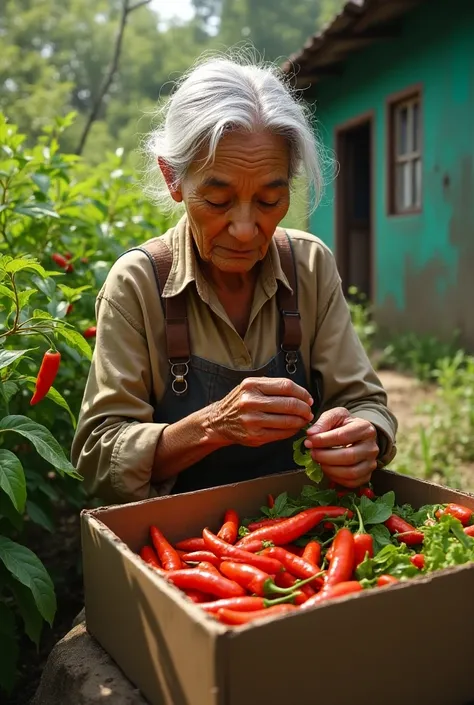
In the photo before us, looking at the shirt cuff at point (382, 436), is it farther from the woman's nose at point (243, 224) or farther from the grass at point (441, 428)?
the grass at point (441, 428)

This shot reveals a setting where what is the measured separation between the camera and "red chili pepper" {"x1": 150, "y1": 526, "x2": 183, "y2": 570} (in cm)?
167

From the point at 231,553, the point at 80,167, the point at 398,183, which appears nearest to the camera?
the point at 231,553

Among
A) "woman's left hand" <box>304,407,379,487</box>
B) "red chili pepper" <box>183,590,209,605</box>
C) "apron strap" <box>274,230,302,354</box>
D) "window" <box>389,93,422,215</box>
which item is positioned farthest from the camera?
"window" <box>389,93,422,215</box>

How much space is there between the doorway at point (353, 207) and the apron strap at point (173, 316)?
8.47 meters

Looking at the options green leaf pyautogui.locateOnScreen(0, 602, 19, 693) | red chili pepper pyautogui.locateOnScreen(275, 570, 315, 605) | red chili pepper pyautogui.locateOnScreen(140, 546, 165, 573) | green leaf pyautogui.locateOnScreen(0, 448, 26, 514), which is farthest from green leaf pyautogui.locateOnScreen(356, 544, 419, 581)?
green leaf pyautogui.locateOnScreen(0, 602, 19, 693)

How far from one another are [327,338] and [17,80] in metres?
32.0

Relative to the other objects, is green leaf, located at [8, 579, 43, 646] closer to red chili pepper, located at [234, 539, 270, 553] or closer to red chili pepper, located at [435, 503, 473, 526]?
red chili pepper, located at [234, 539, 270, 553]

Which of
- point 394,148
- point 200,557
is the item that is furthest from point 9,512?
point 394,148

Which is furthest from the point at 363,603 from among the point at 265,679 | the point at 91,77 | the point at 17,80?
the point at 91,77

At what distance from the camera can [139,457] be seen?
2.01m

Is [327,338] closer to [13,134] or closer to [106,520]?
[106,520]

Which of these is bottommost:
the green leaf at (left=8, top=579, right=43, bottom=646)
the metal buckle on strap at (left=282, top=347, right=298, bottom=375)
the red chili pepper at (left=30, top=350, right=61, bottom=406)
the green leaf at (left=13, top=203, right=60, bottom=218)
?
the green leaf at (left=8, top=579, right=43, bottom=646)

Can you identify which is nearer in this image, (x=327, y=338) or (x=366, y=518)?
(x=366, y=518)

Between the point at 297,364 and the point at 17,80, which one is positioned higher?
the point at 17,80
